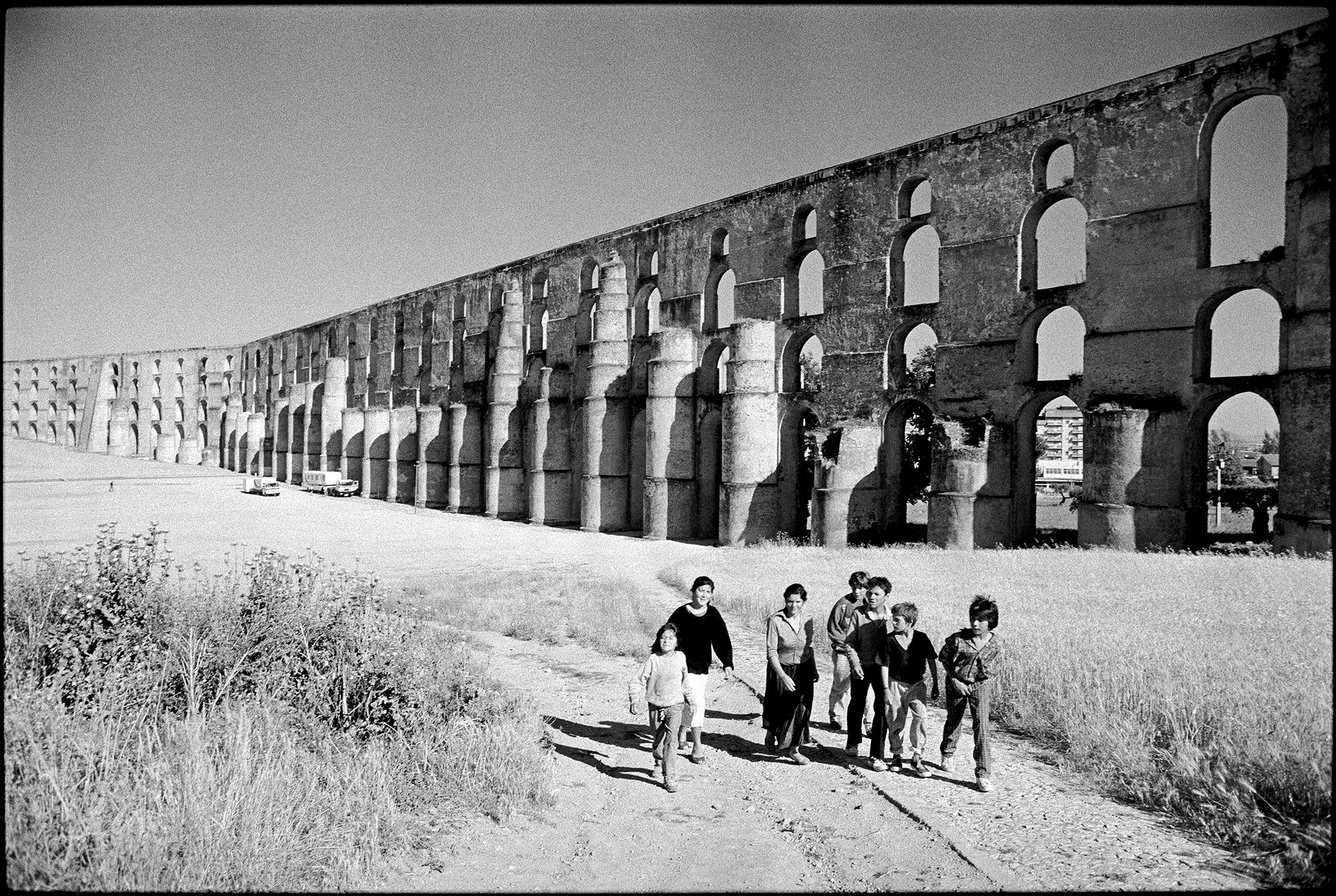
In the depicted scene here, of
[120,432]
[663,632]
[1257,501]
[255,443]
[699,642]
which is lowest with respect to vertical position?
[699,642]

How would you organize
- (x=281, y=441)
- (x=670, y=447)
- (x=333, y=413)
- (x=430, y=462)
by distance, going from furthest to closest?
(x=281, y=441) < (x=333, y=413) < (x=430, y=462) < (x=670, y=447)

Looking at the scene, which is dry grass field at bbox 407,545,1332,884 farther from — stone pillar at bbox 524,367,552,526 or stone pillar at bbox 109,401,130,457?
stone pillar at bbox 109,401,130,457

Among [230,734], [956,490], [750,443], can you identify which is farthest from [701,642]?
[750,443]

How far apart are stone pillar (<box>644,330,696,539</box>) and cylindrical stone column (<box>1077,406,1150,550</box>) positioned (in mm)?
12084

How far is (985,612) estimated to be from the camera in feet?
21.4

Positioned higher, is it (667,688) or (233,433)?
(233,433)

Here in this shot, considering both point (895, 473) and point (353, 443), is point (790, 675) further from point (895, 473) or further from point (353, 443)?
point (353, 443)

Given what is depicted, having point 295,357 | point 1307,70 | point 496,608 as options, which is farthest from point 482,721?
point 295,357

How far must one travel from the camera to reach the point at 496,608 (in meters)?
14.3

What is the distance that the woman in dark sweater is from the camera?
698 centimetres

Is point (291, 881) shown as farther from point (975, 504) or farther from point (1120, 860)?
point (975, 504)

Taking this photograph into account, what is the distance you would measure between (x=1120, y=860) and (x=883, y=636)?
2292mm

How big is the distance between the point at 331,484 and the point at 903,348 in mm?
30554

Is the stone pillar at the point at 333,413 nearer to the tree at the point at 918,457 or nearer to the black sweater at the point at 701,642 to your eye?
the tree at the point at 918,457
